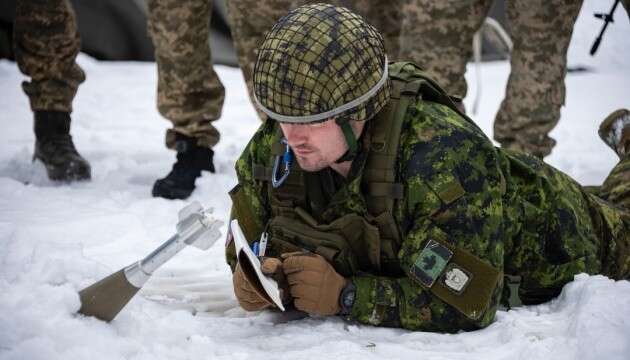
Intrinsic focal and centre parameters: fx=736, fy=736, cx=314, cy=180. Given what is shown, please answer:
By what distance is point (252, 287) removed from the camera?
6.43 ft

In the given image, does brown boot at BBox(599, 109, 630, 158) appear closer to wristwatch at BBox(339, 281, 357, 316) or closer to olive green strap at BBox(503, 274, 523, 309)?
olive green strap at BBox(503, 274, 523, 309)

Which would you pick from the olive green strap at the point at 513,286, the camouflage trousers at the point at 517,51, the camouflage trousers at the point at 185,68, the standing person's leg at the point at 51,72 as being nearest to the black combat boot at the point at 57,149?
the standing person's leg at the point at 51,72

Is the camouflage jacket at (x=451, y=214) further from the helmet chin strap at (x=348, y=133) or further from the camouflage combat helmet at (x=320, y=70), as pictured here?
the camouflage combat helmet at (x=320, y=70)

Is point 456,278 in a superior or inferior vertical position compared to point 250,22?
superior

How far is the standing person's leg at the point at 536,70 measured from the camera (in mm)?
3680

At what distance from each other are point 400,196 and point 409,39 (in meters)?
1.70

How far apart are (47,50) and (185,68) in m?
0.85

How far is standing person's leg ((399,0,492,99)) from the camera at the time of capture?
3.43m

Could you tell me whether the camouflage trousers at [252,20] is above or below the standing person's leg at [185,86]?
above

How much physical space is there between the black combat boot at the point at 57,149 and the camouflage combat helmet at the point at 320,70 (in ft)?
8.25

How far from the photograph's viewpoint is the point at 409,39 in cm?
352

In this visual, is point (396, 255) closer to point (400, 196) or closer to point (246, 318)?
point (400, 196)

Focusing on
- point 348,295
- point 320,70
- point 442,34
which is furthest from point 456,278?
point 442,34

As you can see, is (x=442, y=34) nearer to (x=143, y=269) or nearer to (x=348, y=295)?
(x=348, y=295)
